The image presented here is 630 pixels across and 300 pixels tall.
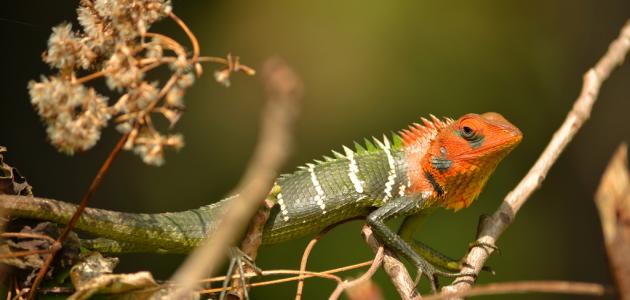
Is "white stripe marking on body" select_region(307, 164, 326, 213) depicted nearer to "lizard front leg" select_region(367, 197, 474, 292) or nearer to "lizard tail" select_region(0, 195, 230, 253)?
"lizard front leg" select_region(367, 197, 474, 292)

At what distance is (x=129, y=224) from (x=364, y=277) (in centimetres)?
61

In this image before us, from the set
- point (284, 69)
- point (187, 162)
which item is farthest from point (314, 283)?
point (284, 69)

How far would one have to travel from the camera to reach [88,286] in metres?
1.53

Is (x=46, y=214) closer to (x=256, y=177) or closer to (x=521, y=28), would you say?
(x=256, y=177)

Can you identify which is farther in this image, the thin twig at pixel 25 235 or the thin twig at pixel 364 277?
the thin twig at pixel 364 277

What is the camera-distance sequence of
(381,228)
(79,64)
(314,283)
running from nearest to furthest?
(79,64) < (381,228) < (314,283)

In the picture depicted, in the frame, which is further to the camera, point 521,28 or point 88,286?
point 521,28

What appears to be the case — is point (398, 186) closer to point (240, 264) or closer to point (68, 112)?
point (240, 264)

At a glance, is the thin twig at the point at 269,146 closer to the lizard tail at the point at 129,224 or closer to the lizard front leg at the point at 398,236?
the lizard tail at the point at 129,224

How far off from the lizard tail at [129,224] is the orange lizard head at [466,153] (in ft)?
2.29

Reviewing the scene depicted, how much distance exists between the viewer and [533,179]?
2.37 m

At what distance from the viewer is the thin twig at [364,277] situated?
165 centimetres

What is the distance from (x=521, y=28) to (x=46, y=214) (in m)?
4.35

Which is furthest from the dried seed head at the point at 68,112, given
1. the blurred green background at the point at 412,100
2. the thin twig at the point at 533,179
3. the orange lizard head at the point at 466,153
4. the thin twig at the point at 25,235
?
the blurred green background at the point at 412,100
